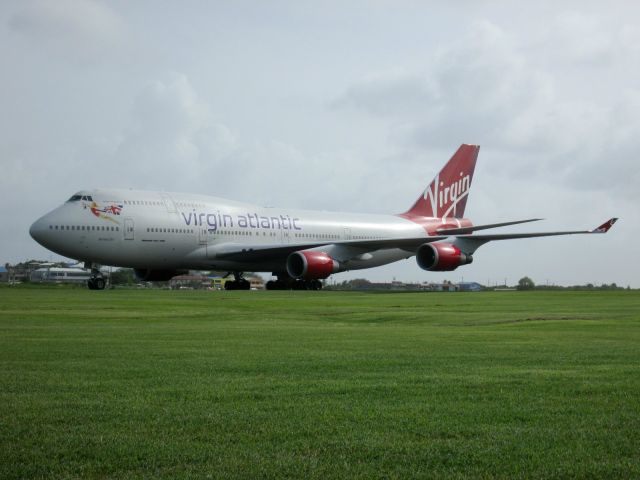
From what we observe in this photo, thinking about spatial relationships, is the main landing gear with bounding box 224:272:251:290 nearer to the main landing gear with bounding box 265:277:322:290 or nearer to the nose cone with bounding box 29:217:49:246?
the main landing gear with bounding box 265:277:322:290

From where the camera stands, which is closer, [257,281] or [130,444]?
[130,444]

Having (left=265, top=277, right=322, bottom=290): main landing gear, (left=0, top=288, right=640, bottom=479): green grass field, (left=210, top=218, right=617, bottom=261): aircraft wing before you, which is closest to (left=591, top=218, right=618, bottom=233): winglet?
(left=210, top=218, right=617, bottom=261): aircraft wing

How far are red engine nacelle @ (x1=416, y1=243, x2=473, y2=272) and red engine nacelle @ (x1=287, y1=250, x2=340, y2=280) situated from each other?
4317 mm

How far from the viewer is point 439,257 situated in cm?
4031

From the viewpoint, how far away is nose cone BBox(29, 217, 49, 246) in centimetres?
3719

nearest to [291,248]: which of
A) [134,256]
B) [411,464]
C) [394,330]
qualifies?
[134,256]

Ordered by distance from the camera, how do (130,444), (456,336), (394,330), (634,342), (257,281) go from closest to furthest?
1. (130,444)
2. (634,342)
3. (456,336)
4. (394,330)
5. (257,281)

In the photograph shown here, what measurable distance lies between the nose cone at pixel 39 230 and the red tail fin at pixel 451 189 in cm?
2466

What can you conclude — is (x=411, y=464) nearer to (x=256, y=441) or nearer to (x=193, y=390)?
(x=256, y=441)

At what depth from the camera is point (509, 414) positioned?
629 cm

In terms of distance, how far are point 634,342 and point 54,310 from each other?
13.7 m

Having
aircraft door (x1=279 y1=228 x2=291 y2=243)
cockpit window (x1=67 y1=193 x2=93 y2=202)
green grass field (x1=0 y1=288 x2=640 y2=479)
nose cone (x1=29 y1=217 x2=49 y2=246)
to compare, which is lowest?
green grass field (x1=0 y1=288 x2=640 y2=479)

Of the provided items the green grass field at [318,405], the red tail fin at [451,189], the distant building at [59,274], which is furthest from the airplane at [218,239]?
the distant building at [59,274]

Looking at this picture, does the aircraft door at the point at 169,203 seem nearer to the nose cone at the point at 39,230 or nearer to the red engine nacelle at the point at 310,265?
the nose cone at the point at 39,230
